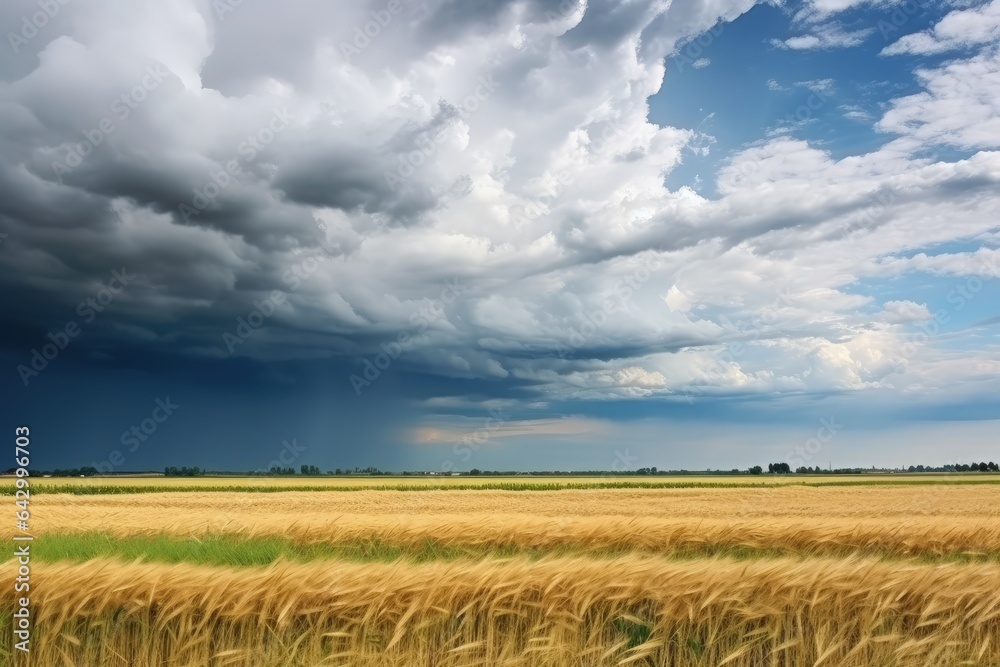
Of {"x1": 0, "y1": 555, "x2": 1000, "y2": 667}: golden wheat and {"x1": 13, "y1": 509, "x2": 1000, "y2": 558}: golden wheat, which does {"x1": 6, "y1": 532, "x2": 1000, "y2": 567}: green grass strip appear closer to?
Result: {"x1": 13, "y1": 509, "x2": 1000, "y2": 558}: golden wheat

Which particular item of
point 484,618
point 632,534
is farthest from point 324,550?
point 484,618

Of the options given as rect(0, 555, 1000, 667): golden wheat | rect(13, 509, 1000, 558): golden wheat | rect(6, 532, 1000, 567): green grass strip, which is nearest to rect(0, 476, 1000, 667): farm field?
rect(0, 555, 1000, 667): golden wheat

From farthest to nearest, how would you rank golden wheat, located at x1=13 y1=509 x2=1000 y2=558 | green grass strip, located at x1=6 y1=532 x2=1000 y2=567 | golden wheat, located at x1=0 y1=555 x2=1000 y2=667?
golden wheat, located at x1=13 y1=509 x2=1000 y2=558 → green grass strip, located at x1=6 y1=532 x2=1000 y2=567 → golden wheat, located at x1=0 y1=555 x2=1000 y2=667

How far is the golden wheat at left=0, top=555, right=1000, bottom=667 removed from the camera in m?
5.02

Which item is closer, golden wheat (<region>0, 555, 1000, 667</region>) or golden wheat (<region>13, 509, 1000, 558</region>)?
golden wheat (<region>0, 555, 1000, 667</region>)

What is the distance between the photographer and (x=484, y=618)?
5.16 meters

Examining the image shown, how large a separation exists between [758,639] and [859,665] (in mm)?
858

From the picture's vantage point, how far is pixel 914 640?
5.27 metres

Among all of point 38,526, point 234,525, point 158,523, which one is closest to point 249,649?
point 234,525

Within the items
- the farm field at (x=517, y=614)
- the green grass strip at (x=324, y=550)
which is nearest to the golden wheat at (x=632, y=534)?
the green grass strip at (x=324, y=550)

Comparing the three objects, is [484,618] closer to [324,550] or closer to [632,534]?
[632,534]

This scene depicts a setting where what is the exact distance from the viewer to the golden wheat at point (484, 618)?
5020 mm

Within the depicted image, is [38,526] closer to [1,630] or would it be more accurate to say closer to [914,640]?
[1,630]

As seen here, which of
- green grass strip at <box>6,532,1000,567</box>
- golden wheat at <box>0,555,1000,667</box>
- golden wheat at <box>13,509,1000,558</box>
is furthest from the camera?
golden wheat at <box>13,509,1000,558</box>
